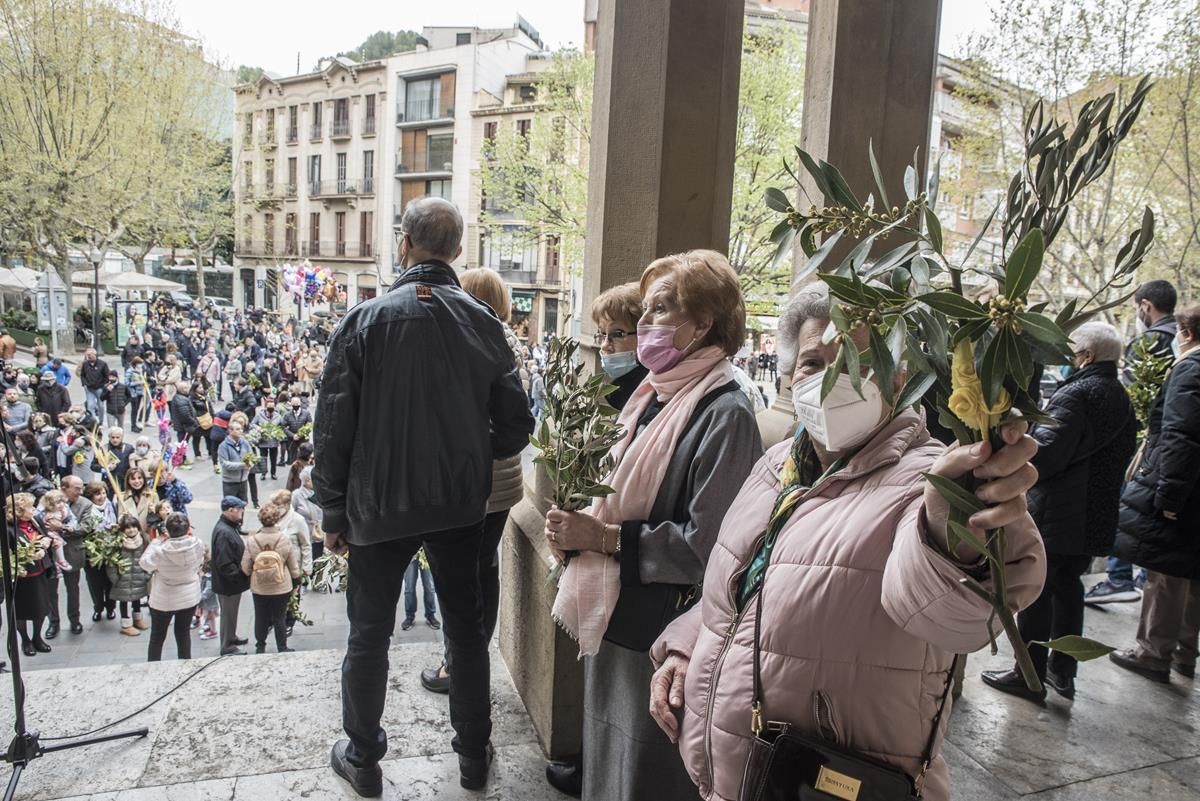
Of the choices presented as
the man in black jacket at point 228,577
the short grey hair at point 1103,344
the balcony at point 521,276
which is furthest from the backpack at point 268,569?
the balcony at point 521,276

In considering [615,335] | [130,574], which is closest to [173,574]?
[130,574]

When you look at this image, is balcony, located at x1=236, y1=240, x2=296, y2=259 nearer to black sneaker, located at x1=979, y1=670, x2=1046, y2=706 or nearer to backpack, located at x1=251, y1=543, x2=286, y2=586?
backpack, located at x1=251, y1=543, x2=286, y2=586

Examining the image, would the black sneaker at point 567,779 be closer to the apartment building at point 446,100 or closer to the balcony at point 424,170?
the apartment building at point 446,100

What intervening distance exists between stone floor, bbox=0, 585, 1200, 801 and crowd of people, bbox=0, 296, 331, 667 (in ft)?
2.85

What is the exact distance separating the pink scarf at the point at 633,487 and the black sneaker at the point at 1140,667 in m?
2.89

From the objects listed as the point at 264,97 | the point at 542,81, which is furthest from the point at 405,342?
the point at 264,97

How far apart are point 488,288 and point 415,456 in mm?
986

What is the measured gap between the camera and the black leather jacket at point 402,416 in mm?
2346

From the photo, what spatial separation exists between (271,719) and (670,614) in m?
1.72

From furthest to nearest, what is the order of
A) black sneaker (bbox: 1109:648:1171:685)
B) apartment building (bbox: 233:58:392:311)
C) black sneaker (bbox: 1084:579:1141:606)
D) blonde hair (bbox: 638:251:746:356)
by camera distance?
apartment building (bbox: 233:58:392:311) → black sneaker (bbox: 1084:579:1141:606) → black sneaker (bbox: 1109:648:1171:685) → blonde hair (bbox: 638:251:746:356)

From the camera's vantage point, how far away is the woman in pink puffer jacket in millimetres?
1087

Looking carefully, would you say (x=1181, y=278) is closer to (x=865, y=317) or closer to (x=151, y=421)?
(x=865, y=317)

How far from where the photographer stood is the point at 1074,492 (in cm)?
328

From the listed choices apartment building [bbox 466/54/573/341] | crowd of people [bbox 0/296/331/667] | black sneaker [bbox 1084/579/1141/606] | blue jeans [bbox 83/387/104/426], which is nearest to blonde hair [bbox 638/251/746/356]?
crowd of people [bbox 0/296/331/667]
